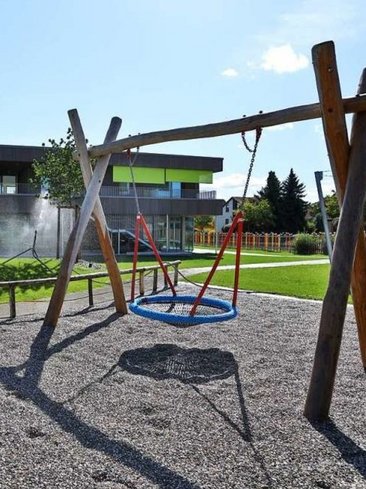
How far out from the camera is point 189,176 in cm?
3166

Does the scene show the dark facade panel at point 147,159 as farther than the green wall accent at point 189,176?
No

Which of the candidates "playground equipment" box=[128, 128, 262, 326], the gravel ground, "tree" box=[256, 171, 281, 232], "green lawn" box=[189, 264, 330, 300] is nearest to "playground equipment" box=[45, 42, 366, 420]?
the gravel ground

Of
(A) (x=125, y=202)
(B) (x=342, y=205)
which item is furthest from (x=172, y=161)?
(B) (x=342, y=205)

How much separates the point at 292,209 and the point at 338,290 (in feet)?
171

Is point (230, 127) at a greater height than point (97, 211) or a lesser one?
greater

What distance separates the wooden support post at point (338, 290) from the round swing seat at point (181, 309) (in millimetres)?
1861

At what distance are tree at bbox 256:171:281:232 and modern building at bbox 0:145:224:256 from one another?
23.4 meters

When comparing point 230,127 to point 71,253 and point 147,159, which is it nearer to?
point 71,253

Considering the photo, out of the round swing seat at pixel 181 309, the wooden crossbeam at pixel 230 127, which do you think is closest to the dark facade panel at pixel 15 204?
the round swing seat at pixel 181 309

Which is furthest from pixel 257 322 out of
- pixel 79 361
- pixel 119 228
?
pixel 119 228

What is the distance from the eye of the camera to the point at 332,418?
12.3 ft

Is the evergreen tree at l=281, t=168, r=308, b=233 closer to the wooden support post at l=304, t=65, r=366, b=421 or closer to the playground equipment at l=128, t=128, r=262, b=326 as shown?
the playground equipment at l=128, t=128, r=262, b=326

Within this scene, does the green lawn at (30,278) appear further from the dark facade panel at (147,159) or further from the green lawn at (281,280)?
the dark facade panel at (147,159)

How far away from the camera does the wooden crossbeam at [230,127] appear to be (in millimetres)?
4434
